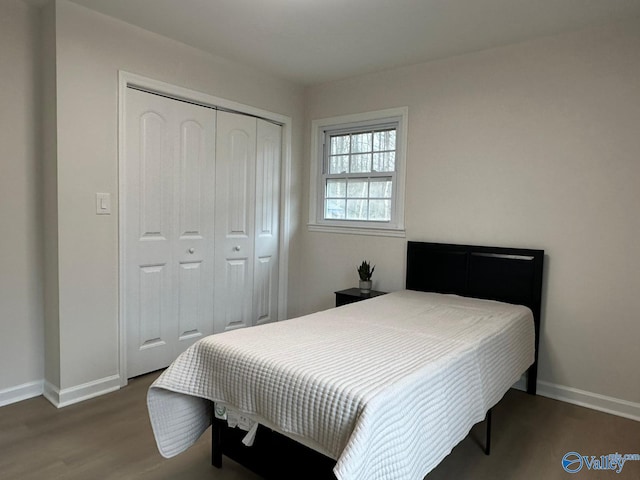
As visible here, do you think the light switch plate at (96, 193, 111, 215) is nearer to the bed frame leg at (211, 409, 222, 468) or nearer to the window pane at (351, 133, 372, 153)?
the bed frame leg at (211, 409, 222, 468)

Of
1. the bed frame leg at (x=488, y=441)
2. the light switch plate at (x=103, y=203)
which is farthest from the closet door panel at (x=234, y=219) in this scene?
the bed frame leg at (x=488, y=441)

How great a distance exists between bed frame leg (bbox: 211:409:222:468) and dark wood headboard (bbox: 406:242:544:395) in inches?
72.3

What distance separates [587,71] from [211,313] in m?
3.02

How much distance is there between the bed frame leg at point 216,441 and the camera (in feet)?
6.11

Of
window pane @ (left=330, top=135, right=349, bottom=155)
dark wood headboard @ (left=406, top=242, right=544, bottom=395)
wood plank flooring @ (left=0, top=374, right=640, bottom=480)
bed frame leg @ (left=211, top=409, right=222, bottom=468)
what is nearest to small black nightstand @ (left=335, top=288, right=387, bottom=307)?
dark wood headboard @ (left=406, top=242, right=544, bottom=395)

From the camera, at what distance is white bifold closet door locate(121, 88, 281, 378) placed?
2.75 meters

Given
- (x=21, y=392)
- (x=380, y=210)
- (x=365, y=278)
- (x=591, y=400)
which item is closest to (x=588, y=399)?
(x=591, y=400)

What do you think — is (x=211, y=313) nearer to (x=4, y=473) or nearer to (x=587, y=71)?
(x=4, y=473)

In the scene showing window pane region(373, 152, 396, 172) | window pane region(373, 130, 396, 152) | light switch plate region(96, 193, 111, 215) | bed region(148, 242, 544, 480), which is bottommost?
bed region(148, 242, 544, 480)

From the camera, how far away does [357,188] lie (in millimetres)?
3635

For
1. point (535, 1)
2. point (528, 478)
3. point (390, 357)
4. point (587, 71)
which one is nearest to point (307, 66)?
point (535, 1)

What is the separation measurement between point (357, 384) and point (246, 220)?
233cm

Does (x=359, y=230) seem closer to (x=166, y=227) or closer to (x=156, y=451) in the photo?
(x=166, y=227)

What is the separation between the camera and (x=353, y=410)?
1257mm
